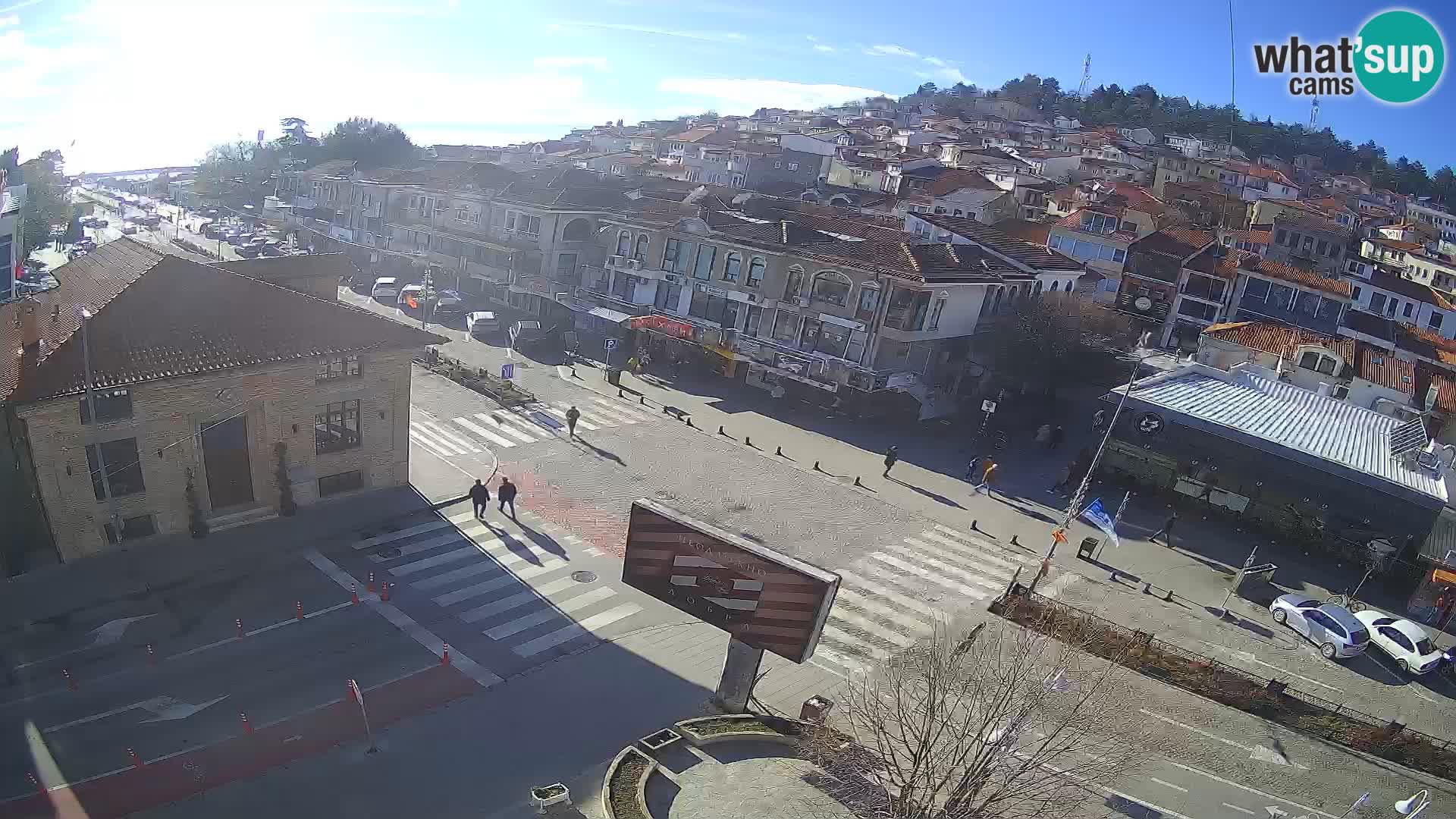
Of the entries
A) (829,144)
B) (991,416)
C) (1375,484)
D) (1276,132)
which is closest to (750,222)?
(991,416)

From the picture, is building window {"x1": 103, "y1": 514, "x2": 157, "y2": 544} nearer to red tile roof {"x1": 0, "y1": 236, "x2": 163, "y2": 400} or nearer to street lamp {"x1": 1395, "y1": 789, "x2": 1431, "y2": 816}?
red tile roof {"x1": 0, "y1": 236, "x2": 163, "y2": 400}

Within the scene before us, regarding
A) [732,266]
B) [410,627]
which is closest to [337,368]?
[410,627]

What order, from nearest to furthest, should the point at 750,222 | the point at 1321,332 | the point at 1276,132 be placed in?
the point at 750,222 < the point at 1321,332 < the point at 1276,132

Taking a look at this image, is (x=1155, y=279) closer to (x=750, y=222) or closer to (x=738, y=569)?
(x=750, y=222)

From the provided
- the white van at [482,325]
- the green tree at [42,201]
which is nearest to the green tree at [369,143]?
the green tree at [42,201]

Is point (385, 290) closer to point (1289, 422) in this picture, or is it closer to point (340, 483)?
point (340, 483)

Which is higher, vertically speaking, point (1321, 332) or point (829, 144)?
point (829, 144)

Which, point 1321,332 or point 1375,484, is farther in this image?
point 1321,332
